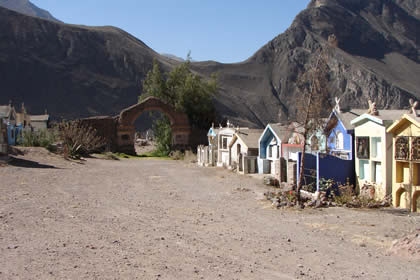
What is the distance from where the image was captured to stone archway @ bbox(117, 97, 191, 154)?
1767 inches

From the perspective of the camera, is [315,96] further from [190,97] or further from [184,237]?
[190,97]

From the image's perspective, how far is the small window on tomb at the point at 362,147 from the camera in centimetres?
1615

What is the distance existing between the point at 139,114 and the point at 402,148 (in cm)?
3445

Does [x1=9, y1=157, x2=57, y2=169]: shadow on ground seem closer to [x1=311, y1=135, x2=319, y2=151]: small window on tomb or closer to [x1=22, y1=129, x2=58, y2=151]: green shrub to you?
[x1=22, y1=129, x2=58, y2=151]: green shrub

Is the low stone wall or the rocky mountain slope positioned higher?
the rocky mountain slope

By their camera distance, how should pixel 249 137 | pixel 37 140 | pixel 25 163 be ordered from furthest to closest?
pixel 37 140 → pixel 249 137 → pixel 25 163

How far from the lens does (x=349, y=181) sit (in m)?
16.7

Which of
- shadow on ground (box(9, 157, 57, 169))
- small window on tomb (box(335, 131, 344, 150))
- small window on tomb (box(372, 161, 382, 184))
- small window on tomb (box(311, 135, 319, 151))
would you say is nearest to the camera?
small window on tomb (box(372, 161, 382, 184))

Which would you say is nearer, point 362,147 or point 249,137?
point 362,147

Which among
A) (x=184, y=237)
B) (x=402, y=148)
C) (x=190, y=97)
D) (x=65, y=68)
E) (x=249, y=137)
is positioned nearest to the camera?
(x=184, y=237)

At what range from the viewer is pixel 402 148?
14211 mm

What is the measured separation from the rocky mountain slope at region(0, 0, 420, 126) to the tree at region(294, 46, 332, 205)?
175 feet

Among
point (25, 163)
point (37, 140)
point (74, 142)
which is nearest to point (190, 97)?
point (74, 142)

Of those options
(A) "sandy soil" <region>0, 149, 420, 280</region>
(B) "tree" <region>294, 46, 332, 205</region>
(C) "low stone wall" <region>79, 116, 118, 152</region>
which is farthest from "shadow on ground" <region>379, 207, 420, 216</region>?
(C) "low stone wall" <region>79, 116, 118, 152</region>
